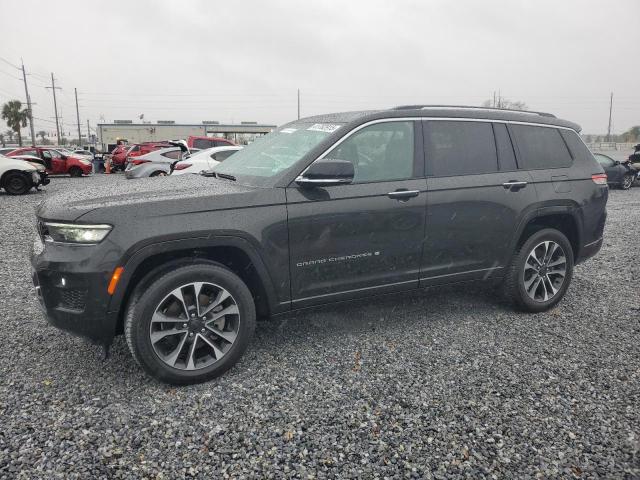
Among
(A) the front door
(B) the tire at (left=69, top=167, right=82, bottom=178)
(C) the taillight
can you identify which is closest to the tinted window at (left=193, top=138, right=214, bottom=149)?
(B) the tire at (left=69, top=167, right=82, bottom=178)

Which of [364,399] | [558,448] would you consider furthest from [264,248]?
[558,448]

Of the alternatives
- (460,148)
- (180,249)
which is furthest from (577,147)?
(180,249)

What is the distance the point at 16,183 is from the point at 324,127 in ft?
44.5

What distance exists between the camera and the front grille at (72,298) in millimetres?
2699

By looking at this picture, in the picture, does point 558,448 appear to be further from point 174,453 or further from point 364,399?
point 174,453

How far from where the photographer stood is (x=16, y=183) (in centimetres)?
1365

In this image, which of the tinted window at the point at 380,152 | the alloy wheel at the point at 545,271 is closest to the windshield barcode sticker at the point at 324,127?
the tinted window at the point at 380,152

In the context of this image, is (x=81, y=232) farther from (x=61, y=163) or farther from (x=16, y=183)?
(x=61, y=163)

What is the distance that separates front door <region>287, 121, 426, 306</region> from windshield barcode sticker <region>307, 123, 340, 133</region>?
6.5 inches

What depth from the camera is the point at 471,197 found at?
374 centimetres

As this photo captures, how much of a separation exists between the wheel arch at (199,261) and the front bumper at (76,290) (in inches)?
3.4

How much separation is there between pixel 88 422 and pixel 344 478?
148cm

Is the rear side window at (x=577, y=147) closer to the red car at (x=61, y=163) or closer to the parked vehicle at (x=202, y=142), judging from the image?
the parked vehicle at (x=202, y=142)

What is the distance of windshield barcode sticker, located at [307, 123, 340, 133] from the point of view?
3.47 m
